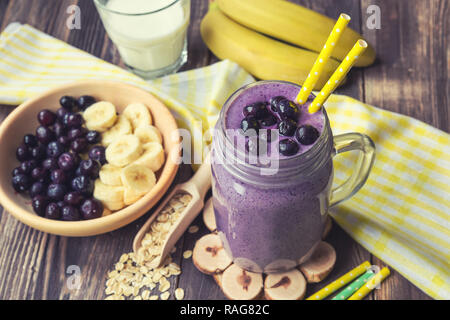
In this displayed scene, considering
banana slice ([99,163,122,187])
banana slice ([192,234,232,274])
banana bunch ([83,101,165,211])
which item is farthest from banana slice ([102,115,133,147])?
banana slice ([192,234,232,274])

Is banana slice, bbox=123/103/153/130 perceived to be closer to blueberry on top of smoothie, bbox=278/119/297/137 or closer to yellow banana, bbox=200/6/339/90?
yellow banana, bbox=200/6/339/90

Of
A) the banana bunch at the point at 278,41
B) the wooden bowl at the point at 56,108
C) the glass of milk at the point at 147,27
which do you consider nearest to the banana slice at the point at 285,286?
the wooden bowl at the point at 56,108

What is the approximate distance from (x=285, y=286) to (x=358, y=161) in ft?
0.99

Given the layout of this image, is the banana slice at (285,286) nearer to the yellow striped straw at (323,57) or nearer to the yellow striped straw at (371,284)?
the yellow striped straw at (371,284)

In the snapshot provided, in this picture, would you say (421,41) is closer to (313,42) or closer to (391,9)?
(391,9)

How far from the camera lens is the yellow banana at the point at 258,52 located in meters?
1.36

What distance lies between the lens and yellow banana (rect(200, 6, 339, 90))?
1355 mm

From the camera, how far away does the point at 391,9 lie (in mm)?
1557

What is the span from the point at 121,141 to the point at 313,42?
56 centimetres

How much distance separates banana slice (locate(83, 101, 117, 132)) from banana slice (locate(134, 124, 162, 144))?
0.08m

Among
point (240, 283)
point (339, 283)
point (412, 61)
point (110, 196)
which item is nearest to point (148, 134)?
point (110, 196)

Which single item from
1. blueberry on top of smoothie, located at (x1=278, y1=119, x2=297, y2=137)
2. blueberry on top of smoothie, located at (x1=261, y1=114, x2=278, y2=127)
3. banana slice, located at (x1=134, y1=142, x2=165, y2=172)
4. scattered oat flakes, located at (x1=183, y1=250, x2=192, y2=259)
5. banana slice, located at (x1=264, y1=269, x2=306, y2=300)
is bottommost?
scattered oat flakes, located at (x1=183, y1=250, x2=192, y2=259)

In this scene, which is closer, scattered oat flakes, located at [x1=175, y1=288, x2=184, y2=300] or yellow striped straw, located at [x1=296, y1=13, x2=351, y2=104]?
yellow striped straw, located at [x1=296, y1=13, x2=351, y2=104]

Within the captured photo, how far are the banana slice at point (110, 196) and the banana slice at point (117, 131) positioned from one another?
0.14 meters
